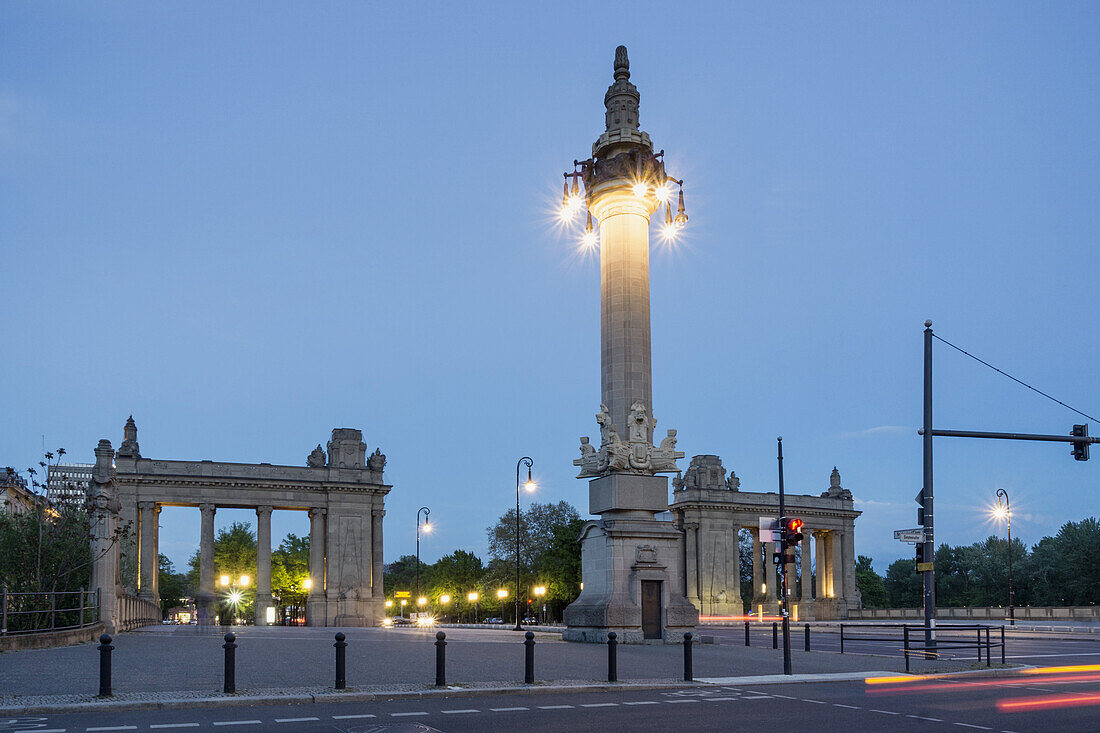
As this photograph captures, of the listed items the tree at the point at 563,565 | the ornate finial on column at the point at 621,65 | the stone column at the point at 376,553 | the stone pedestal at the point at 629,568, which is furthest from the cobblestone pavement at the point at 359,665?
the stone column at the point at 376,553

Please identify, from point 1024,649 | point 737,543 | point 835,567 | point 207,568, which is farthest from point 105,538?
point 835,567

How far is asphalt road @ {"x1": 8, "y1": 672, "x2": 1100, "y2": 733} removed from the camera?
14.7m

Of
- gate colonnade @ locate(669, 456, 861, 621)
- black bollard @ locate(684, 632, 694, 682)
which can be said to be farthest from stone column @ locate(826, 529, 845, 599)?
black bollard @ locate(684, 632, 694, 682)

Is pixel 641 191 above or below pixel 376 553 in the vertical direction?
above

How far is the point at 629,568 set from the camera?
3891 centimetres

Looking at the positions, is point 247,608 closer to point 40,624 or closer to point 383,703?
point 40,624

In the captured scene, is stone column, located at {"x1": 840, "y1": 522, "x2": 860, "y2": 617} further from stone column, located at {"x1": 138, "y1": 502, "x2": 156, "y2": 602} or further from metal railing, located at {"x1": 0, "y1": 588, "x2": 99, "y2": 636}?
metal railing, located at {"x1": 0, "y1": 588, "x2": 99, "y2": 636}

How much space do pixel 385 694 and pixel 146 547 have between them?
74.3m

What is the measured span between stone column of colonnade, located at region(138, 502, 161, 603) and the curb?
68353 millimetres

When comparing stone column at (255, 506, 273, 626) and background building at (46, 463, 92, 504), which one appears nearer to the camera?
background building at (46, 463, 92, 504)

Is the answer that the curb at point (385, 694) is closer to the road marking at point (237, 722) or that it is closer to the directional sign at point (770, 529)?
the road marking at point (237, 722)

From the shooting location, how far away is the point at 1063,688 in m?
21.9

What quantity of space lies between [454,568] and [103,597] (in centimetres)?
9632

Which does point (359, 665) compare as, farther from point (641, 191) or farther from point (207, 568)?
point (207, 568)
